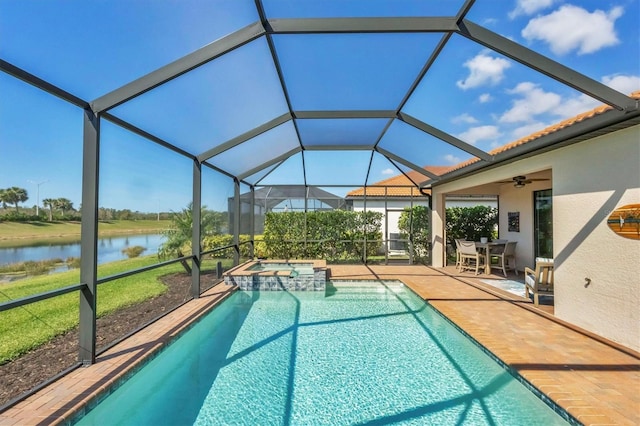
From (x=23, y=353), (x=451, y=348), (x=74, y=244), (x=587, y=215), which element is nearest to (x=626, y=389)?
(x=451, y=348)

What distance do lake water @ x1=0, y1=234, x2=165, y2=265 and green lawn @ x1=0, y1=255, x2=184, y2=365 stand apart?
0.44 meters

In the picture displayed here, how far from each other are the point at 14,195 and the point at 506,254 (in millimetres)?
11490

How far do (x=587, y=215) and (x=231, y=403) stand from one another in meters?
5.72

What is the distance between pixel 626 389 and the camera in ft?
11.0

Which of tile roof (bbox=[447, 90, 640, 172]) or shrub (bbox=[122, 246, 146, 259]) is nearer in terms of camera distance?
tile roof (bbox=[447, 90, 640, 172])

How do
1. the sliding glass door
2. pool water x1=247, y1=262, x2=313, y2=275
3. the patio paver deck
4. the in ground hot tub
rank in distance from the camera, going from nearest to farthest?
the patio paver deck < the sliding glass door < the in ground hot tub < pool water x1=247, y1=262, x2=313, y2=275

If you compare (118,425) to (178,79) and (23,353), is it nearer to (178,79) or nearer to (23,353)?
(23,353)

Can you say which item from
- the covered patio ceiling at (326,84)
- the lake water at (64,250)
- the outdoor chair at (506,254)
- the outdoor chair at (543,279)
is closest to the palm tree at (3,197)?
the lake water at (64,250)

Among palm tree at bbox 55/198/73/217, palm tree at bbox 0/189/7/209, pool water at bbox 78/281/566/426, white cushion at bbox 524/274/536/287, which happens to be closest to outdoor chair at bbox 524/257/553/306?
white cushion at bbox 524/274/536/287

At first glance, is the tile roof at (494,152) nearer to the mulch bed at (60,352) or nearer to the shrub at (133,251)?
the mulch bed at (60,352)

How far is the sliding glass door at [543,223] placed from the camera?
9008mm

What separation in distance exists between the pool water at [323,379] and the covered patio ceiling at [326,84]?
3.54 m

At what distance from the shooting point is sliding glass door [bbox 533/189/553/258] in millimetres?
9008

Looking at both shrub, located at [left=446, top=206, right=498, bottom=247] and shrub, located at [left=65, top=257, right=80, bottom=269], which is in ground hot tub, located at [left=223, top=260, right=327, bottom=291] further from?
shrub, located at [left=446, top=206, right=498, bottom=247]
